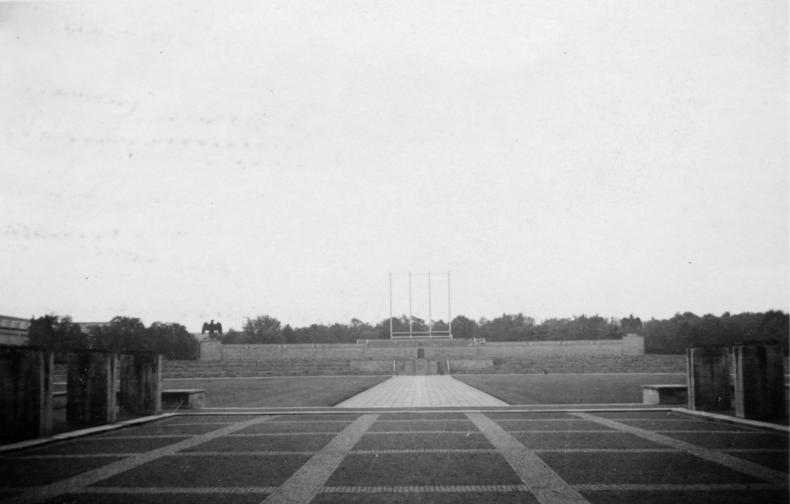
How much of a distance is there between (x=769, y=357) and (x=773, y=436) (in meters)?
3.34

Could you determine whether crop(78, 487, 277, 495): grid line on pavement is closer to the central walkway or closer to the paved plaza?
the paved plaza

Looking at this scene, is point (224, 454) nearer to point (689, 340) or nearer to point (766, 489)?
point (766, 489)

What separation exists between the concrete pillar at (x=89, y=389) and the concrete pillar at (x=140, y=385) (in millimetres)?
1850

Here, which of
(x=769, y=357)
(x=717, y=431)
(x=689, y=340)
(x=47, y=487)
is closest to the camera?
(x=47, y=487)

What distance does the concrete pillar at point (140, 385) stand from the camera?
58.3 feet

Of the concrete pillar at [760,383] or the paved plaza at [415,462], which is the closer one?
the paved plaza at [415,462]

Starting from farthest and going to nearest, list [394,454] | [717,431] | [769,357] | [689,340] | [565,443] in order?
1. [689,340]
2. [769,357]
3. [717,431]
4. [565,443]
5. [394,454]

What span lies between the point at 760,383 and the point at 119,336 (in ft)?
245

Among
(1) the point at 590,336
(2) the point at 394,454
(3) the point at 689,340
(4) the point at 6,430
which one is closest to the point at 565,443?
(2) the point at 394,454

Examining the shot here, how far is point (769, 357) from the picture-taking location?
49.1 feet

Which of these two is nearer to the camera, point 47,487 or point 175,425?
point 47,487

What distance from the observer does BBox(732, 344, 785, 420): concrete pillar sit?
14727 mm

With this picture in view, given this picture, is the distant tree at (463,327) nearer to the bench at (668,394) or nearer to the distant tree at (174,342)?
the distant tree at (174,342)

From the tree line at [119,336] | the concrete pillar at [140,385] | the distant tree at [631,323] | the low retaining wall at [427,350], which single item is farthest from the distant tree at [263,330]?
the concrete pillar at [140,385]
